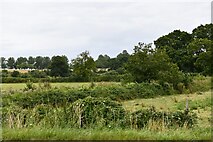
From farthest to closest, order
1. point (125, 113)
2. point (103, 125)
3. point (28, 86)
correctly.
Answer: point (28, 86), point (125, 113), point (103, 125)

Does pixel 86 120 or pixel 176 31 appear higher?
pixel 176 31

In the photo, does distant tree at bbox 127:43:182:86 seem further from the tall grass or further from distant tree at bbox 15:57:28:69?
distant tree at bbox 15:57:28:69

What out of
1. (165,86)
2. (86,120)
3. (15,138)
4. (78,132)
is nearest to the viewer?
(15,138)

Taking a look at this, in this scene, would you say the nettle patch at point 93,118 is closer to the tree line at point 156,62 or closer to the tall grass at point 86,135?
the tall grass at point 86,135

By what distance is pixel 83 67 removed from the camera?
162 feet

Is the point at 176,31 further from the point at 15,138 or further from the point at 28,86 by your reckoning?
the point at 15,138

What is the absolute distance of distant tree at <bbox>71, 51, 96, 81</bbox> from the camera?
49.5m

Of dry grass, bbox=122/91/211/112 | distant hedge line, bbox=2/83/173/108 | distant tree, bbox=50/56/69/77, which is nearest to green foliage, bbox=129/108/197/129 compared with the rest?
dry grass, bbox=122/91/211/112

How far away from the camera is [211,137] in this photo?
6863mm

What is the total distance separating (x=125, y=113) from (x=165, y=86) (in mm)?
24656

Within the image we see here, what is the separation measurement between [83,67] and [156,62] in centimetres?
1818

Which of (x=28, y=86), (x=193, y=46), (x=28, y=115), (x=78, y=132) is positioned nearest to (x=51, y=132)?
(x=78, y=132)

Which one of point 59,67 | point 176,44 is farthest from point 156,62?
point 59,67

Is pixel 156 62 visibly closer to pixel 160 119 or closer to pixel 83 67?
pixel 83 67
